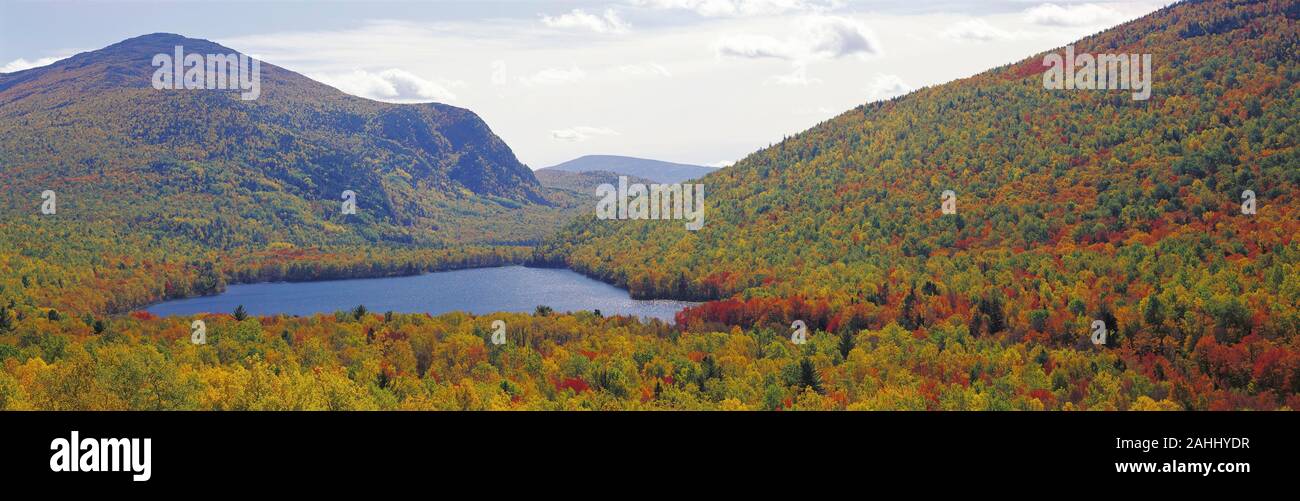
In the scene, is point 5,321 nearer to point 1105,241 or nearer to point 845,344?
point 845,344

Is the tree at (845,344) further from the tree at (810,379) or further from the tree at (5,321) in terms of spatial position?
the tree at (5,321)

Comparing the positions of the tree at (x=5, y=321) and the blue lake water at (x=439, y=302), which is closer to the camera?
the tree at (x=5, y=321)

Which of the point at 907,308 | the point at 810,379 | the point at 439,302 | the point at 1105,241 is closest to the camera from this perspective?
the point at 810,379

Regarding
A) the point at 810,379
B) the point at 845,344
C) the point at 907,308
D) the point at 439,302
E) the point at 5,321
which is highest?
the point at 907,308

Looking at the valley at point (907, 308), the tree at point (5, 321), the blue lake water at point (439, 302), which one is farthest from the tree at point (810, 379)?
the tree at point (5, 321)

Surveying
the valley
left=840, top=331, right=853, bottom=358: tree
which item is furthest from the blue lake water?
left=840, top=331, right=853, bottom=358: tree

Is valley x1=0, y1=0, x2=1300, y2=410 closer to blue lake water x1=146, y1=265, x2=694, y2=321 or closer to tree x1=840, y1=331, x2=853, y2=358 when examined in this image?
tree x1=840, y1=331, x2=853, y2=358

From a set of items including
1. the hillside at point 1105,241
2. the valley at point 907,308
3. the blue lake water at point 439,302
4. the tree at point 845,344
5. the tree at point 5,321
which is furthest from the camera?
the blue lake water at point 439,302

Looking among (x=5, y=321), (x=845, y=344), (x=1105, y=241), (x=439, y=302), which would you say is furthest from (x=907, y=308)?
(x=5, y=321)
